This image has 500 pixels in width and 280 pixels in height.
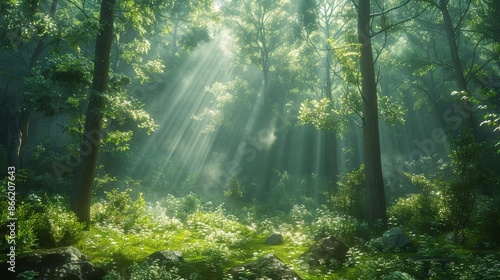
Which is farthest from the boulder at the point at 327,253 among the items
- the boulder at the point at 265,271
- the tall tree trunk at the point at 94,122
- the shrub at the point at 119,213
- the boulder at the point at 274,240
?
the tall tree trunk at the point at 94,122

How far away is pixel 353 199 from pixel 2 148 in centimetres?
2327

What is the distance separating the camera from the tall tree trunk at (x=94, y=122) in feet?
29.2

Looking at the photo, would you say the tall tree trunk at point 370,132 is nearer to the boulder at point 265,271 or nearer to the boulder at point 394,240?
the boulder at point 394,240

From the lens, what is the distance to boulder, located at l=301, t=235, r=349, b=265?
6.48 meters

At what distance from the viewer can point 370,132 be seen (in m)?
10.5

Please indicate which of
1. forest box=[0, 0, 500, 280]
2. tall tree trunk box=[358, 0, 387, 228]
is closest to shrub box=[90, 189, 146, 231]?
forest box=[0, 0, 500, 280]

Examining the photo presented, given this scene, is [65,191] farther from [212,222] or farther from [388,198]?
[388,198]

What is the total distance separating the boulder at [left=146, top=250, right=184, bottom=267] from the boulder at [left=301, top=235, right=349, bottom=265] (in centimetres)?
280

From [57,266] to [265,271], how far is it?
346 centimetres

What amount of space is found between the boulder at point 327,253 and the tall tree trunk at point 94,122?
21.4 ft

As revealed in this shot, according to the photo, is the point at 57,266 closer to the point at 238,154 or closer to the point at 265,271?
the point at 265,271

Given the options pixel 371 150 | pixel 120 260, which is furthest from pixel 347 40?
pixel 120 260

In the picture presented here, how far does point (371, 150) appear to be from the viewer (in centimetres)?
1045

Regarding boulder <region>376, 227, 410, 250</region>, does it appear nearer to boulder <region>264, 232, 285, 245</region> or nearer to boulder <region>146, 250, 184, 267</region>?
boulder <region>264, 232, 285, 245</region>
